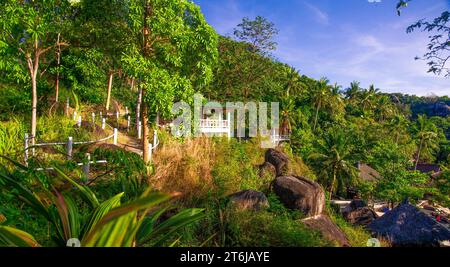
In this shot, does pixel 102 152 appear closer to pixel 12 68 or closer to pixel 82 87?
pixel 12 68

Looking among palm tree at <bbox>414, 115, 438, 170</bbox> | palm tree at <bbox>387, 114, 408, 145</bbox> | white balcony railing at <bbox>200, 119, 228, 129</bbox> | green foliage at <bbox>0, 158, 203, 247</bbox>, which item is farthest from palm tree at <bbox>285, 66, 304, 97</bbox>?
green foliage at <bbox>0, 158, 203, 247</bbox>

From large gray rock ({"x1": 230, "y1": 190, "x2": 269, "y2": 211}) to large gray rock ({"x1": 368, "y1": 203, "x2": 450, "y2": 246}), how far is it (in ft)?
17.6

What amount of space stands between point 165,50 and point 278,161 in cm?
1104

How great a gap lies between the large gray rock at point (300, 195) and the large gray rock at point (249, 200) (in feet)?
7.03

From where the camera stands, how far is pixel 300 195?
9305mm

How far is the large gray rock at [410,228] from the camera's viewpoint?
979 centimetres

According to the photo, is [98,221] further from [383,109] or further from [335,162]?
[383,109]

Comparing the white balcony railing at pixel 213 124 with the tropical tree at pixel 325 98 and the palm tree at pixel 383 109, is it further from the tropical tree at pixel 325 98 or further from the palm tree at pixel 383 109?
the palm tree at pixel 383 109

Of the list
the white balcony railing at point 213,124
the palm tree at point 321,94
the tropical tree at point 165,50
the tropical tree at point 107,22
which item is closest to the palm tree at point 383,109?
the palm tree at point 321,94

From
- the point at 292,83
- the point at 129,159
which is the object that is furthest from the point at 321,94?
the point at 129,159

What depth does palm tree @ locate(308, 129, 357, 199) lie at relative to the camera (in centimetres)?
2836
